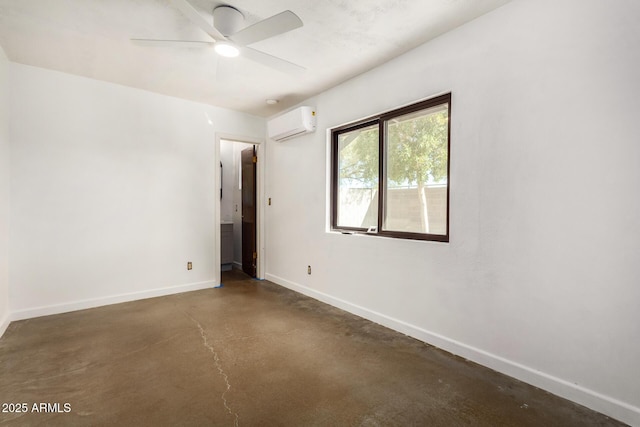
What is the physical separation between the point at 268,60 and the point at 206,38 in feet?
1.89

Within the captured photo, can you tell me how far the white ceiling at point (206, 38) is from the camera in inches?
83.7

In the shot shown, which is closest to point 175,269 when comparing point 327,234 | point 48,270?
point 48,270

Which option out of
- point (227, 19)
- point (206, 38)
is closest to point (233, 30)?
point (227, 19)

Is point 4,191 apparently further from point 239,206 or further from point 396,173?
point 396,173

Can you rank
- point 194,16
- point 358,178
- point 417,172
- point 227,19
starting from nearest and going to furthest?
point 194,16, point 227,19, point 417,172, point 358,178

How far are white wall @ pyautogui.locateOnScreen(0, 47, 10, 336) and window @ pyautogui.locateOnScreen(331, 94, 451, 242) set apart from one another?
127 inches

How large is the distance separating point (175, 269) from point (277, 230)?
148 cm

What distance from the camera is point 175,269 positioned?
4035mm

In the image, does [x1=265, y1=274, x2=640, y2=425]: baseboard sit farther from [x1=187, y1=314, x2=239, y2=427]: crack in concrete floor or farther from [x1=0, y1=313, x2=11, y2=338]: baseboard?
[x1=0, y1=313, x2=11, y2=338]: baseboard

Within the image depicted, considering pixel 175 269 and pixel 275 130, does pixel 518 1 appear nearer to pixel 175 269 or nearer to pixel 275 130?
pixel 275 130

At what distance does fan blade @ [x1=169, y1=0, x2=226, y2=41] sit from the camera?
1772 mm

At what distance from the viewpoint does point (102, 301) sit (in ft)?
11.5

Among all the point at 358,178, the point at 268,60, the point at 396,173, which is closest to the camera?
the point at 268,60

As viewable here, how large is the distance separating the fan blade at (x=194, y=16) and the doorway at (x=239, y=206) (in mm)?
2515
